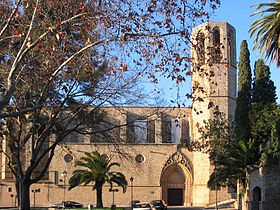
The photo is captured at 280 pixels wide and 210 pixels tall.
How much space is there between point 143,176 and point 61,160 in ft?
24.2

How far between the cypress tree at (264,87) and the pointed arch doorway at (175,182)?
13735 mm

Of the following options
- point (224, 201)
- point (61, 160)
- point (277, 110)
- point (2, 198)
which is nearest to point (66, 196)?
point (61, 160)

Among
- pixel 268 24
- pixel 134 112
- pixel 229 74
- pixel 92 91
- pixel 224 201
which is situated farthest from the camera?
pixel 134 112

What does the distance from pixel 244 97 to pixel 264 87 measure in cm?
166

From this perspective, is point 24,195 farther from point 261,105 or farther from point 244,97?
point 244,97

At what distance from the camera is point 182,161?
37.2 metres

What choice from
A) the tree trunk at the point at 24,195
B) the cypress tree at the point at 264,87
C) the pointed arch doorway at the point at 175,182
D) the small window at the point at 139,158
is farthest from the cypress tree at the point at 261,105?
the small window at the point at 139,158

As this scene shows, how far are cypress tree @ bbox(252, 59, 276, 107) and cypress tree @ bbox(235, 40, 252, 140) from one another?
3.84 ft

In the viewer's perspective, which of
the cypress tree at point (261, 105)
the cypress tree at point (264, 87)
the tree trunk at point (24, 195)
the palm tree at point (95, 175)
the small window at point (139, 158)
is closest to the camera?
the tree trunk at point (24, 195)

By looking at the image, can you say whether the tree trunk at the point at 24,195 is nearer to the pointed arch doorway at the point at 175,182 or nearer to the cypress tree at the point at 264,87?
the cypress tree at the point at 264,87

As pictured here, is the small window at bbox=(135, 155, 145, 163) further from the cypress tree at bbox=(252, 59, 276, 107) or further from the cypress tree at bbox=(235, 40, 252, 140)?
the cypress tree at bbox=(252, 59, 276, 107)

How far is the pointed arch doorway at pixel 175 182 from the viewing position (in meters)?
37.2

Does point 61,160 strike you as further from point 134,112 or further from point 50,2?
point 50,2

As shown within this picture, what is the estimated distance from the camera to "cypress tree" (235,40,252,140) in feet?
84.0
